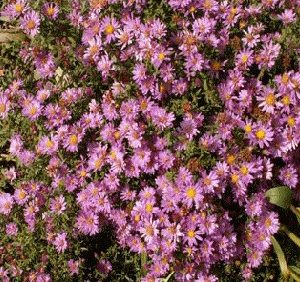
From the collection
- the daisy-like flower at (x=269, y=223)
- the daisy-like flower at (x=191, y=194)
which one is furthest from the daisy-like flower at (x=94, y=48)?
the daisy-like flower at (x=269, y=223)

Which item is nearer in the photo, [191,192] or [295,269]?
[191,192]

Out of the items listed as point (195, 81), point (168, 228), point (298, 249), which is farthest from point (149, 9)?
point (298, 249)

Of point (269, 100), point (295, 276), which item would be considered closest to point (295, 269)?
point (295, 276)

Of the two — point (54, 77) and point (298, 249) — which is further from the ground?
point (54, 77)

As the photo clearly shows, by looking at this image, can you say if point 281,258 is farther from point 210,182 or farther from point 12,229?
point 12,229

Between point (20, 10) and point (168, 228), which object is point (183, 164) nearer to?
point (168, 228)

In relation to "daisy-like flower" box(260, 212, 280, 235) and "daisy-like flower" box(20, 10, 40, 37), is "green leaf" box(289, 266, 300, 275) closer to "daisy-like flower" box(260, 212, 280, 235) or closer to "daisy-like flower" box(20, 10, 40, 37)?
"daisy-like flower" box(260, 212, 280, 235)

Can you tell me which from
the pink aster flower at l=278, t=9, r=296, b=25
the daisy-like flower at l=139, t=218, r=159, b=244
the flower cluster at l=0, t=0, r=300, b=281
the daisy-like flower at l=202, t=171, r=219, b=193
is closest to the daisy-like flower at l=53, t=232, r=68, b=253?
the flower cluster at l=0, t=0, r=300, b=281

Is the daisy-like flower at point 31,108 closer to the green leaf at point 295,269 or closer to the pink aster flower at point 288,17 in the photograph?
the pink aster flower at point 288,17
